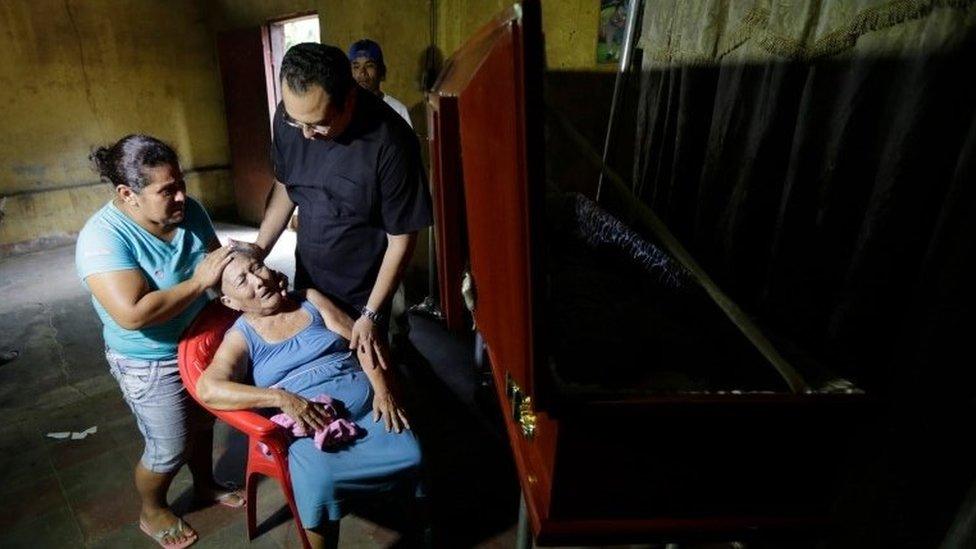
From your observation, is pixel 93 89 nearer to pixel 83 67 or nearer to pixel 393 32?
pixel 83 67

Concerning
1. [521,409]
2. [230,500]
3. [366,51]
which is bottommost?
[230,500]

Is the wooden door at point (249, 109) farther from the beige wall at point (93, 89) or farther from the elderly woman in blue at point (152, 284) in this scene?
the elderly woman in blue at point (152, 284)

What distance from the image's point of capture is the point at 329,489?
194cm

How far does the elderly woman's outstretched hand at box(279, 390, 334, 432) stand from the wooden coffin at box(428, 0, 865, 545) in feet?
3.28

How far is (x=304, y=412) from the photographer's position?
6.70 ft

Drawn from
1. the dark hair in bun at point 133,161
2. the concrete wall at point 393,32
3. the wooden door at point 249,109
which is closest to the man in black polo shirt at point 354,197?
the dark hair in bun at point 133,161

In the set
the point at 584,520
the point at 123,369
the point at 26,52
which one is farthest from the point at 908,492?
the point at 26,52

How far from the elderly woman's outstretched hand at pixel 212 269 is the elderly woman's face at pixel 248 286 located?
3 cm

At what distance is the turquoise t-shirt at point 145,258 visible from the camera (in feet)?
6.64

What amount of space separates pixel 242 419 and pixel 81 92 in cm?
798

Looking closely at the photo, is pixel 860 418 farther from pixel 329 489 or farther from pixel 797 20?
pixel 329 489

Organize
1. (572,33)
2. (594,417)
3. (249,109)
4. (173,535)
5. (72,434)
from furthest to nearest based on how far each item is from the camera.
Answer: (249,109) < (572,33) < (72,434) < (173,535) < (594,417)

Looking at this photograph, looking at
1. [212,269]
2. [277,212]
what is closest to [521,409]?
[212,269]

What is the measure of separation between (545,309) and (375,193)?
182cm
